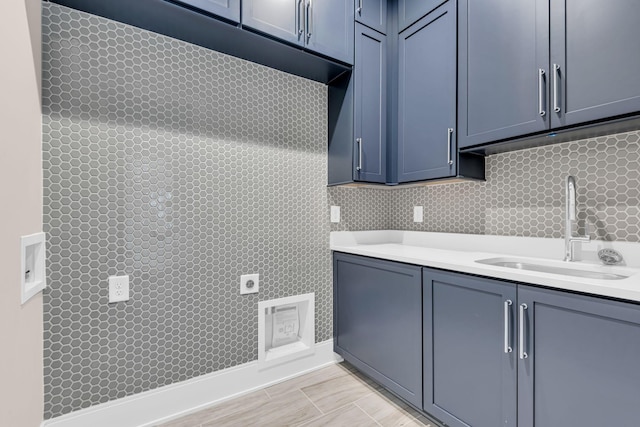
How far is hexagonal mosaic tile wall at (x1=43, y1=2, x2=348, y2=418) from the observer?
1.36 meters

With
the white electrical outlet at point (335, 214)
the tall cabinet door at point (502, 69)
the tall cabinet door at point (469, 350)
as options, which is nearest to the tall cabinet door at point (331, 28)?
the tall cabinet door at point (502, 69)

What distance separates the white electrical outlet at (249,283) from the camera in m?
1.83

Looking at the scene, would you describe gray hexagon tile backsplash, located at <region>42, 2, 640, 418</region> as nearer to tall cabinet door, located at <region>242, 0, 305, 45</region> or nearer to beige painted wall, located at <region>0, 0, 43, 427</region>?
beige painted wall, located at <region>0, 0, 43, 427</region>

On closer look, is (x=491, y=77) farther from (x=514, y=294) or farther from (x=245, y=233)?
(x=245, y=233)

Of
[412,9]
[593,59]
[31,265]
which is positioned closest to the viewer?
[31,265]

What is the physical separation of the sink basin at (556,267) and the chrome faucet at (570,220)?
0.06 meters

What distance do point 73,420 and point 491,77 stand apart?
2.70m

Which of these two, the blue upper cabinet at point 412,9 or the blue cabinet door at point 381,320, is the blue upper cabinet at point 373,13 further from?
the blue cabinet door at point 381,320

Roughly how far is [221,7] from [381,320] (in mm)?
1933

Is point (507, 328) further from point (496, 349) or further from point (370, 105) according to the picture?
point (370, 105)

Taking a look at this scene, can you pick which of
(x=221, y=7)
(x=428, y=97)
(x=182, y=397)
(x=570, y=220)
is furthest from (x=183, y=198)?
(x=570, y=220)

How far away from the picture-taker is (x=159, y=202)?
1.59 meters

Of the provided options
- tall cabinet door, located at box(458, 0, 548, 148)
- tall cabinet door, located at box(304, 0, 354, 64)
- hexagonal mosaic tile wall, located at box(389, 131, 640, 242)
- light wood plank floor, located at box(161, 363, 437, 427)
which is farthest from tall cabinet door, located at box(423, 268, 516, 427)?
tall cabinet door, located at box(304, 0, 354, 64)

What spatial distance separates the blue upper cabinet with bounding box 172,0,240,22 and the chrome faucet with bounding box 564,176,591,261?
6.04 feet
